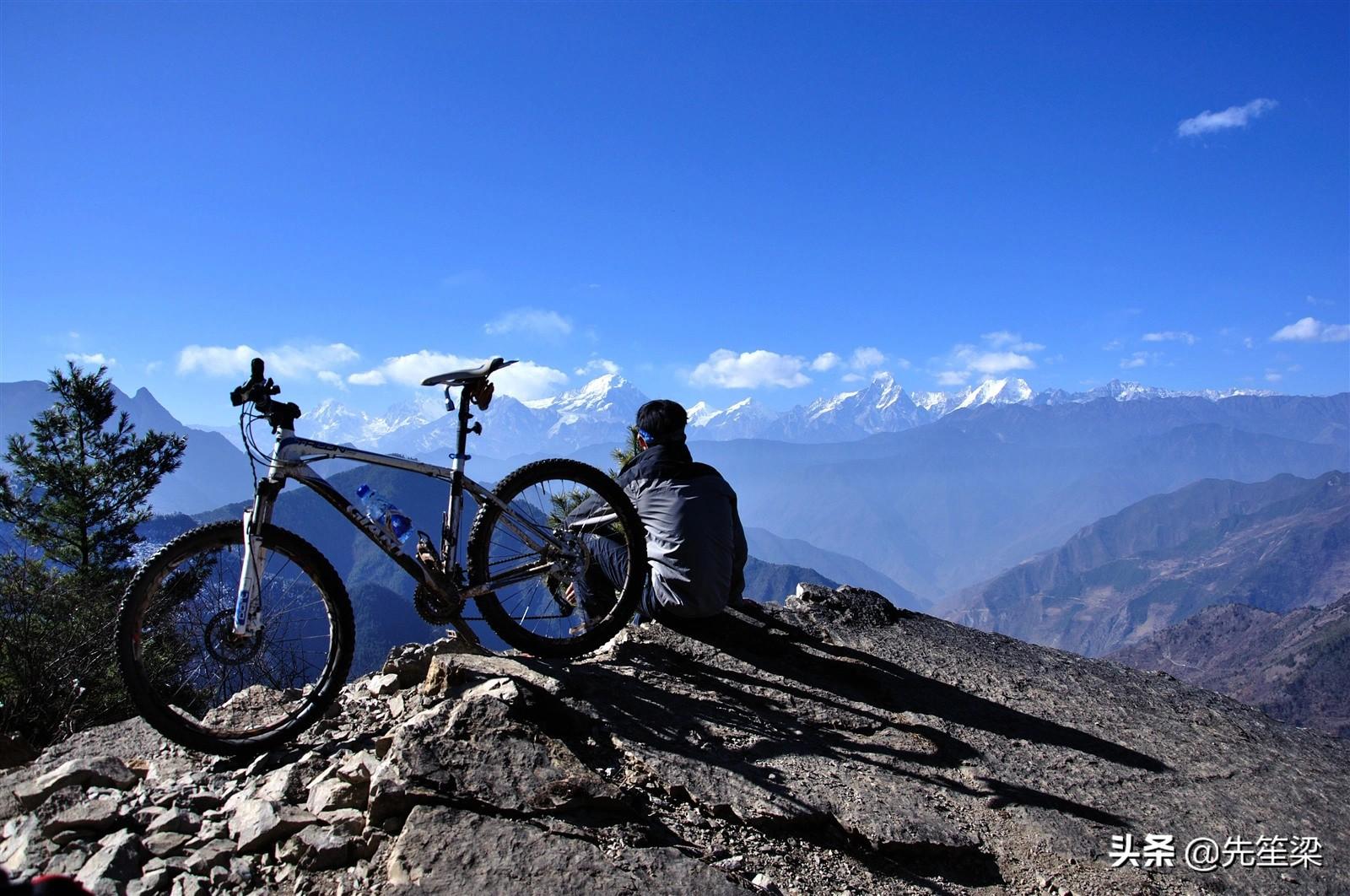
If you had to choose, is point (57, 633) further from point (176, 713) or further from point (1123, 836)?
point (1123, 836)

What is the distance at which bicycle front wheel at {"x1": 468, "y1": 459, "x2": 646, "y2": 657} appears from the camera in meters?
5.18

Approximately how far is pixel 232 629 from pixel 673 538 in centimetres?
288

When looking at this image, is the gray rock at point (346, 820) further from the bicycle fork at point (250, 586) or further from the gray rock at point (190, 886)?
the bicycle fork at point (250, 586)

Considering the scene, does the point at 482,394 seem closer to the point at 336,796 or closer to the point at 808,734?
the point at 336,796

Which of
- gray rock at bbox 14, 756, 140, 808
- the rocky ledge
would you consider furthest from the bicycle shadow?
gray rock at bbox 14, 756, 140, 808

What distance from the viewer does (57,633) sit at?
42.1 feet

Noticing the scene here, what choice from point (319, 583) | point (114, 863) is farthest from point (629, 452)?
point (114, 863)

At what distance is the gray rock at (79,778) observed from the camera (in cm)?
369

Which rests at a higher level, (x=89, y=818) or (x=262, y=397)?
(x=262, y=397)

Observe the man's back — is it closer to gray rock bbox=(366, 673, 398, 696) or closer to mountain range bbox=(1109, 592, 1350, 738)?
gray rock bbox=(366, 673, 398, 696)

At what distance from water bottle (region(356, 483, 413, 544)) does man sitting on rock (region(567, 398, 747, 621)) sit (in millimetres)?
1349

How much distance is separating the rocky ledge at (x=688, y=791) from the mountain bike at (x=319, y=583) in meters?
0.30

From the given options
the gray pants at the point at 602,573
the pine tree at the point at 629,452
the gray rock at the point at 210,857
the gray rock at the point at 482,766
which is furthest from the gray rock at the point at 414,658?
the pine tree at the point at 629,452

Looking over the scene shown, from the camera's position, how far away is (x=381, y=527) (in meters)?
4.72
